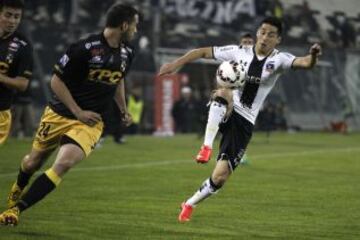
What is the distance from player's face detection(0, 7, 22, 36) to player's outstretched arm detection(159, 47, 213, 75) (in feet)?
6.09

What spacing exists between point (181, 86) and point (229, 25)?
6231 millimetres

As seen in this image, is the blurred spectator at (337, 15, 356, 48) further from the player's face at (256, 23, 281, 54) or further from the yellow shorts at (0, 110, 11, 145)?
the yellow shorts at (0, 110, 11, 145)

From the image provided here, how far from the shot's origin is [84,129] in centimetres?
939

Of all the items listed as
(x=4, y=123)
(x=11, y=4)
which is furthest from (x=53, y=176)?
(x=11, y=4)

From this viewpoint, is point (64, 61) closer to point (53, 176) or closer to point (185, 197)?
point (53, 176)

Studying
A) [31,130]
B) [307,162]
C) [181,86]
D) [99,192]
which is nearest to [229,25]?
[181,86]

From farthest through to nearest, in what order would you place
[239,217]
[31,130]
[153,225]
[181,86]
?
[181,86]
[31,130]
[239,217]
[153,225]

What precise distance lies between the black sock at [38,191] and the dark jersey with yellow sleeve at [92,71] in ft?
2.57

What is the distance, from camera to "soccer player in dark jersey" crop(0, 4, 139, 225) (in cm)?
920

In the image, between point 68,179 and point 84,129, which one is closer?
point 84,129

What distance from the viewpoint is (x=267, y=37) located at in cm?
1057

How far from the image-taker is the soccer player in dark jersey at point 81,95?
9203 millimetres

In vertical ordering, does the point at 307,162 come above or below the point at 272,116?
above

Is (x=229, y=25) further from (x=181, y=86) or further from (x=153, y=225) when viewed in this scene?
(x=153, y=225)
